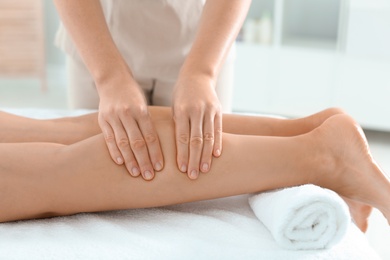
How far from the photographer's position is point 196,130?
5.17 ft

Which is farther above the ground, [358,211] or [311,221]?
[311,221]

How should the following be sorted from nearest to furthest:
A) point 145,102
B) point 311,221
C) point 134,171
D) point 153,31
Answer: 1. point 311,221
2. point 134,171
3. point 145,102
4. point 153,31

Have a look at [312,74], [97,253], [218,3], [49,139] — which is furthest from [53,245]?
[312,74]

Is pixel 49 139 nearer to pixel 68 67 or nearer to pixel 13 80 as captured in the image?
pixel 68 67

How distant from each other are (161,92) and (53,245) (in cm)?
91

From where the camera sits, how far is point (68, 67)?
2297mm

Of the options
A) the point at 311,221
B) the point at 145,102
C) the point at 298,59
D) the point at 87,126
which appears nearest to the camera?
the point at 311,221

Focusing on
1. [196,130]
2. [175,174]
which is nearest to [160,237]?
[175,174]

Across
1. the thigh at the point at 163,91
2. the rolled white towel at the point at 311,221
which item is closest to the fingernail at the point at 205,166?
the rolled white towel at the point at 311,221

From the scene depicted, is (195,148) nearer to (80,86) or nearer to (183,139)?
(183,139)

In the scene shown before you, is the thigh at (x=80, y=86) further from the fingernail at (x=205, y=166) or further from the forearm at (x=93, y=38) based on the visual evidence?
the fingernail at (x=205, y=166)

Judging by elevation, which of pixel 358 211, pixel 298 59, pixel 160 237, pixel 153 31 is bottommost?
pixel 298 59

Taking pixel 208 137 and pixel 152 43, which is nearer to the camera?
pixel 208 137

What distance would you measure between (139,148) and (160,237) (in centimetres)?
22
